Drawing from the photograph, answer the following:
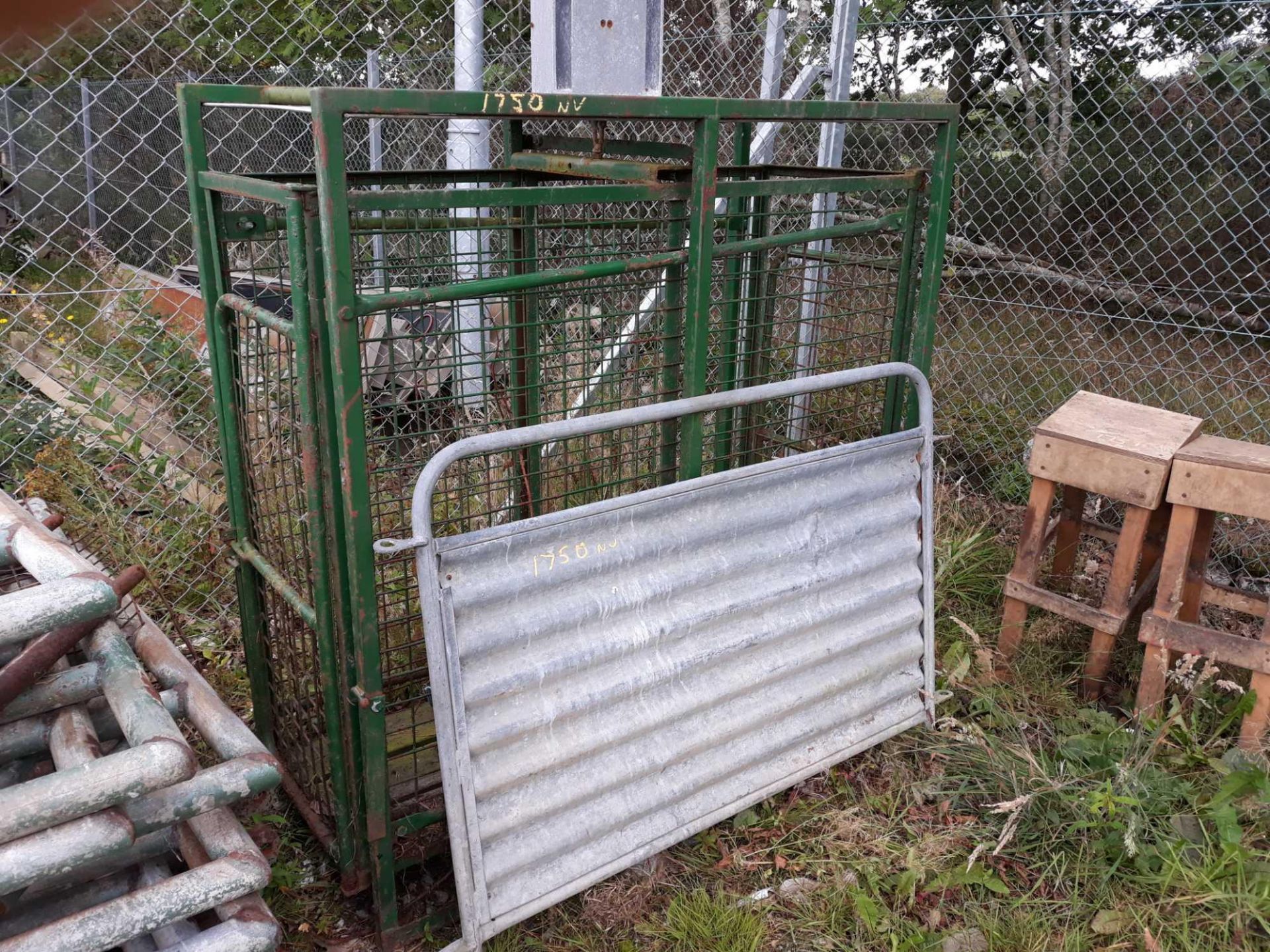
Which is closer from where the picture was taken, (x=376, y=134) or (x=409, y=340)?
(x=409, y=340)

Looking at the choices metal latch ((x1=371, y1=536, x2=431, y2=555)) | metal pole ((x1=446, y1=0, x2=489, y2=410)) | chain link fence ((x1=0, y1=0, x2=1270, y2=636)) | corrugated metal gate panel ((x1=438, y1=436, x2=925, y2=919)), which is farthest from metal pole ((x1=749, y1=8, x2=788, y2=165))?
metal latch ((x1=371, y1=536, x2=431, y2=555))

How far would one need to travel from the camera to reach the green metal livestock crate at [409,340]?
84.6 inches

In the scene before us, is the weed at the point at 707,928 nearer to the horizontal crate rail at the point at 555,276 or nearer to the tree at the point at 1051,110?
the horizontal crate rail at the point at 555,276

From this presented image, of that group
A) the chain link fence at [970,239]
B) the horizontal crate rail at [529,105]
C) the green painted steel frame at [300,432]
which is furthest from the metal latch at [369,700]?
the chain link fence at [970,239]

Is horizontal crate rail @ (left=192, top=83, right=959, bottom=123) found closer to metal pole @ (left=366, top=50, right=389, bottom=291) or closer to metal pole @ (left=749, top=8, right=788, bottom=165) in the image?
metal pole @ (left=749, top=8, right=788, bottom=165)

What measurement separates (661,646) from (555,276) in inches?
38.9

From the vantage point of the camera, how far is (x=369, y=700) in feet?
7.34

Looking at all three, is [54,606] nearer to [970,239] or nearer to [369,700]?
[369,700]

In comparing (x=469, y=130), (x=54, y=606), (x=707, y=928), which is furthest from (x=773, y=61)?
(x=54, y=606)

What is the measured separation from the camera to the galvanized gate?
225 centimetres

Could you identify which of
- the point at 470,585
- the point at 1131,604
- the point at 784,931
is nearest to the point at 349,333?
the point at 470,585

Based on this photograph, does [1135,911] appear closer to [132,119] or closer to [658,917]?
[658,917]

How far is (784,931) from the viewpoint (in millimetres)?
2590

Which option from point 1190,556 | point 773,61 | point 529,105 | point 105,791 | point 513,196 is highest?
point 773,61
